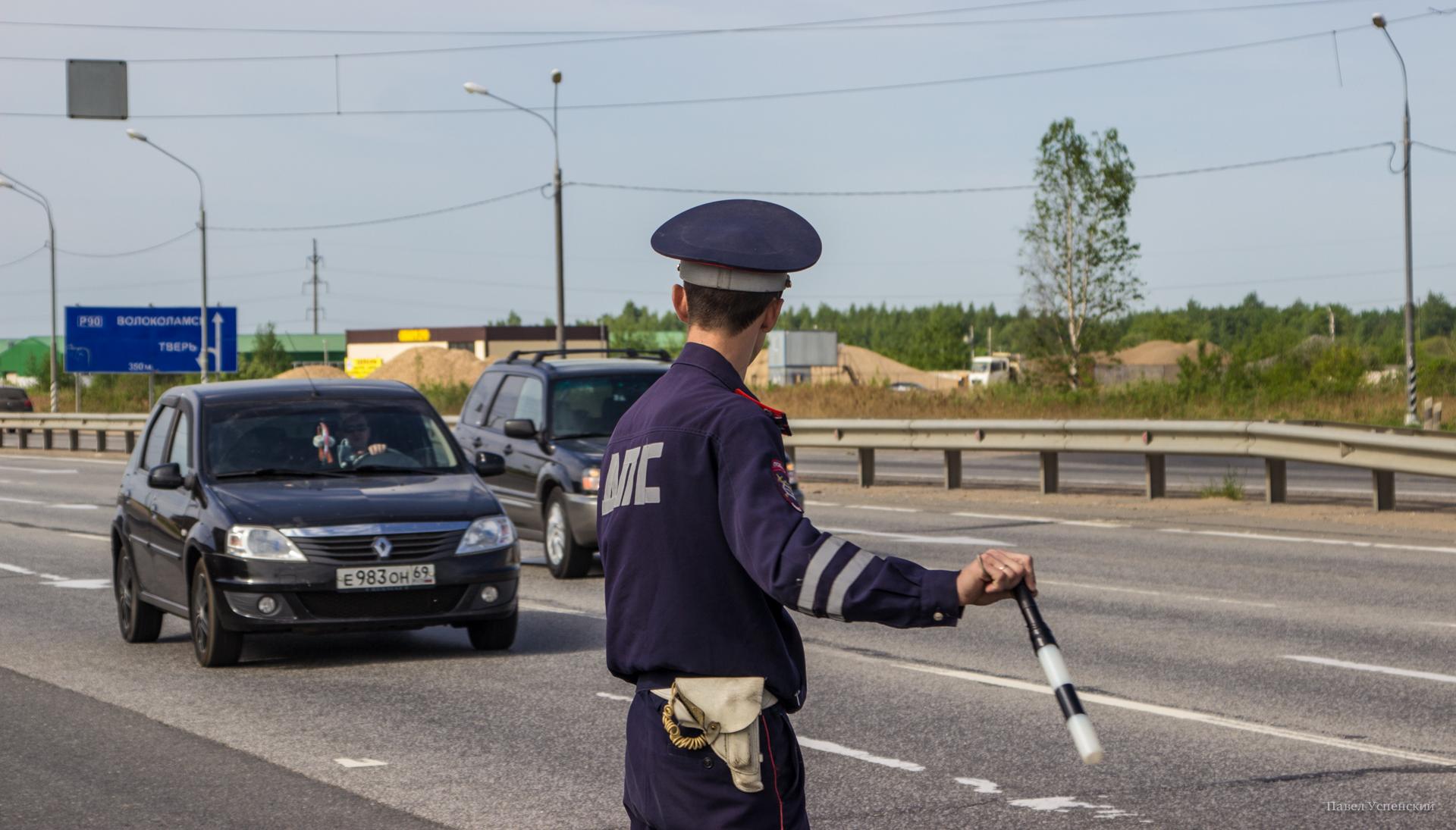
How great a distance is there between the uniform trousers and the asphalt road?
3.00 metres

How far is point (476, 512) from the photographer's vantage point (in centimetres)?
990

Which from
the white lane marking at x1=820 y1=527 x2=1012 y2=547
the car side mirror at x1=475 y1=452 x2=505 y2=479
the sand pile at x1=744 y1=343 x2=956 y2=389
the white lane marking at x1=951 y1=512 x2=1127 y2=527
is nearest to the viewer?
the car side mirror at x1=475 y1=452 x2=505 y2=479

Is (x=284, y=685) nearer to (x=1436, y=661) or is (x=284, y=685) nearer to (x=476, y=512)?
(x=476, y=512)

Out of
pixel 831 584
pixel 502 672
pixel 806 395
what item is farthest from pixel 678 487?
pixel 806 395

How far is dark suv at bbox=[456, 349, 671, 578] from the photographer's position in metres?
14.2

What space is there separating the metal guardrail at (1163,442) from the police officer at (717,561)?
14.8 metres

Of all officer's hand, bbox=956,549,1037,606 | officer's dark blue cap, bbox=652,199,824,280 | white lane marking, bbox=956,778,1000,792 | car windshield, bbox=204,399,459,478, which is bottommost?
white lane marking, bbox=956,778,1000,792

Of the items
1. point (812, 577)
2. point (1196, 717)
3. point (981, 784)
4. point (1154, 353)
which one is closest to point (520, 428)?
point (1196, 717)

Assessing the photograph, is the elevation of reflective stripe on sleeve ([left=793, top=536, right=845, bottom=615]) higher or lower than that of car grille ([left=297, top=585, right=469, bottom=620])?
higher

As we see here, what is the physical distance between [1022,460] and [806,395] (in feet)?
50.0

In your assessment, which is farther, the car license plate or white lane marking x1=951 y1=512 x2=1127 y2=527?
white lane marking x1=951 y1=512 x2=1127 y2=527

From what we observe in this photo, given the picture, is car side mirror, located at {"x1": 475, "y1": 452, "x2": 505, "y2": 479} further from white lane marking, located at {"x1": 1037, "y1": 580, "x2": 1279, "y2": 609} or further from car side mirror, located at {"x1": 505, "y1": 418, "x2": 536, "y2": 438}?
white lane marking, located at {"x1": 1037, "y1": 580, "x2": 1279, "y2": 609}

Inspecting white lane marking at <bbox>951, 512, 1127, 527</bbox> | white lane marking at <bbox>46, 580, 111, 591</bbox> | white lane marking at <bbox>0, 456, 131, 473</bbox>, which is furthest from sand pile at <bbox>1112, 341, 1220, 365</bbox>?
white lane marking at <bbox>46, 580, 111, 591</bbox>

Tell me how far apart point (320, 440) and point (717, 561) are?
806 cm
